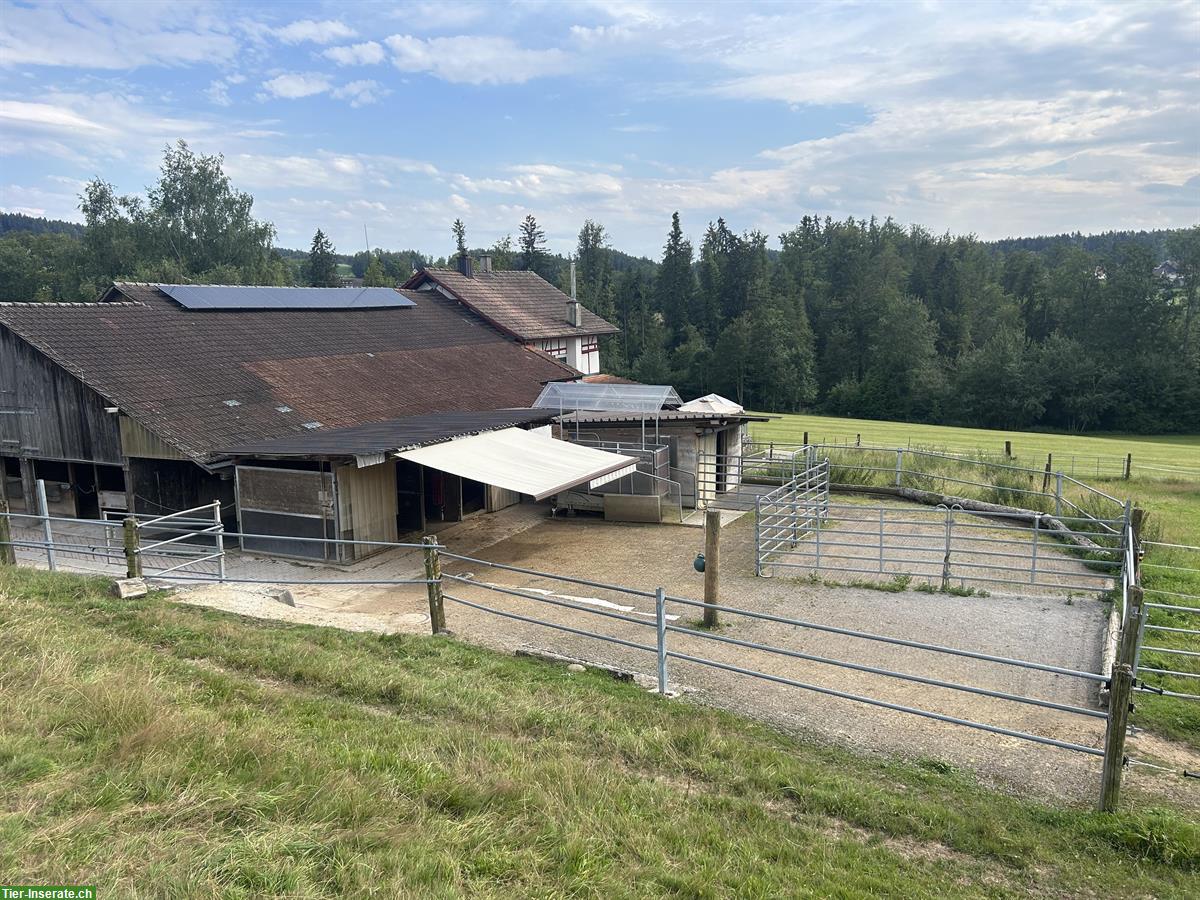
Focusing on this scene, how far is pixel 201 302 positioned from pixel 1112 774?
23.3 m

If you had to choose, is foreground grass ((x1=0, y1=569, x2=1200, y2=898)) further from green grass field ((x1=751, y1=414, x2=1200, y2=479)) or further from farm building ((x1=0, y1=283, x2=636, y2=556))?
green grass field ((x1=751, y1=414, x2=1200, y2=479))

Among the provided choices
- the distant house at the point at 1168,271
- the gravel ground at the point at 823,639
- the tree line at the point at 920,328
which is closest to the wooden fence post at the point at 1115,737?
the gravel ground at the point at 823,639

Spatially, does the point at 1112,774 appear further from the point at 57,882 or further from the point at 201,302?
the point at 201,302

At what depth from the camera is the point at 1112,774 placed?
569cm

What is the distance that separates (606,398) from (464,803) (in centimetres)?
1576

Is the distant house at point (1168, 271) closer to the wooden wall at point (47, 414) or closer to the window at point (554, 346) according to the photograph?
the window at point (554, 346)

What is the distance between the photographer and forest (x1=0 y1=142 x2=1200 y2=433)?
168ft

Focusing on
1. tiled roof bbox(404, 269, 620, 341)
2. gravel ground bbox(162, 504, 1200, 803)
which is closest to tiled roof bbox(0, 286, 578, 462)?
tiled roof bbox(404, 269, 620, 341)

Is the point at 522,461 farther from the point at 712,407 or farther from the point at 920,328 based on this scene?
the point at 920,328

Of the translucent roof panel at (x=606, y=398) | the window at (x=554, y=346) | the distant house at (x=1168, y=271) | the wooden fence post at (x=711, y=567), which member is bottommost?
the wooden fence post at (x=711, y=567)

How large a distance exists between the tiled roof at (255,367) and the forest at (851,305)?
25467 mm

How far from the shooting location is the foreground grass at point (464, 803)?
4227 mm

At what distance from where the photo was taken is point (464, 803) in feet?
16.4

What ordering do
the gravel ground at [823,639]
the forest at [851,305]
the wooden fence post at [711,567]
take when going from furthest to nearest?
1. the forest at [851,305]
2. the wooden fence post at [711,567]
3. the gravel ground at [823,639]
